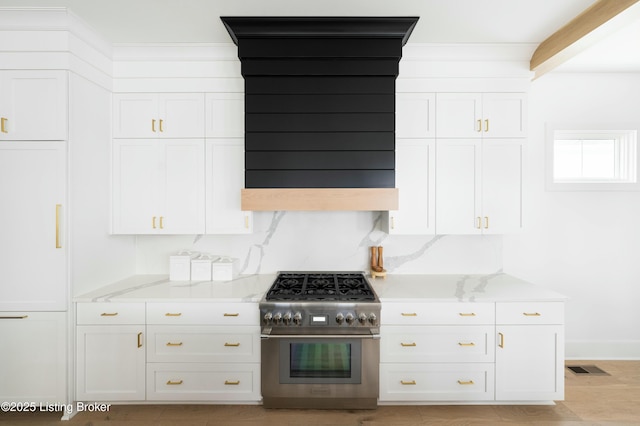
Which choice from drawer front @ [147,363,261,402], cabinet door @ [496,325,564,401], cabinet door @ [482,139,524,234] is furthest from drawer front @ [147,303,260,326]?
cabinet door @ [482,139,524,234]

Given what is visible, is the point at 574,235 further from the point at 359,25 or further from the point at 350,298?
the point at 359,25

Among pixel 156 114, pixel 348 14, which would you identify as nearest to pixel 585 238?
pixel 348 14

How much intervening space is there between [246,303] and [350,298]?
0.70 meters

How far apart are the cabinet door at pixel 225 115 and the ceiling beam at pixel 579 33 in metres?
2.26

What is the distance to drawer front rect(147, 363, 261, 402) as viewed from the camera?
8.29 ft

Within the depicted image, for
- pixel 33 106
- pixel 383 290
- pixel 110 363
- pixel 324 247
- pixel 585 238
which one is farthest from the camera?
pixel 585 238

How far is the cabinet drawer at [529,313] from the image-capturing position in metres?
2.52

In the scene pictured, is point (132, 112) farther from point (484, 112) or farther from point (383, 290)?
point (484, 112)

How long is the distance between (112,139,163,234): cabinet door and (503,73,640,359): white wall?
3.00 m

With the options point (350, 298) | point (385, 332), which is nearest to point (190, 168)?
point (350, 298)

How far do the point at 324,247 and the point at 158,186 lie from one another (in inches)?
56.4

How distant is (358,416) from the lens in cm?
246

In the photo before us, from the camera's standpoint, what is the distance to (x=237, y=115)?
289cm

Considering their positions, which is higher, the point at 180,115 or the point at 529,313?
the point at 180,115
